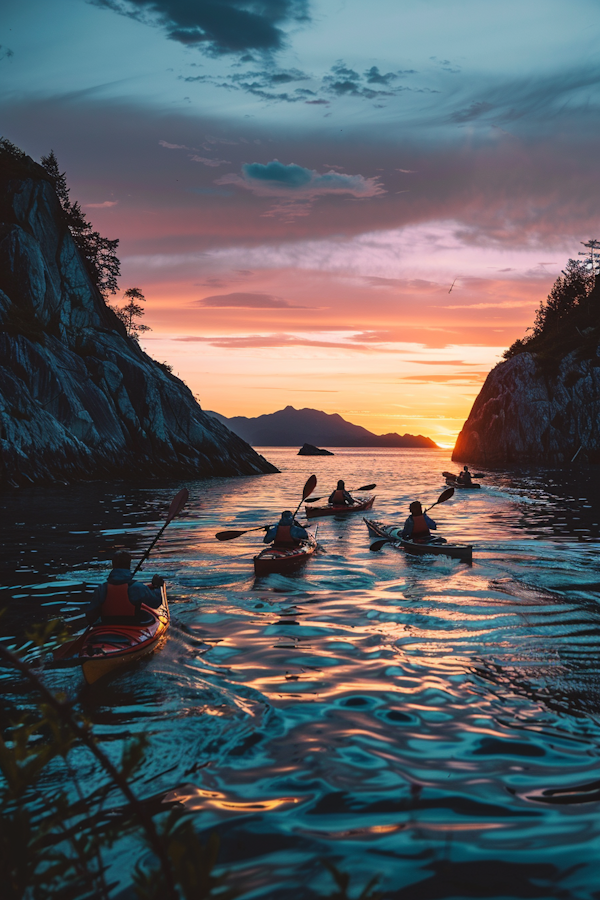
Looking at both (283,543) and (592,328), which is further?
(592,328)

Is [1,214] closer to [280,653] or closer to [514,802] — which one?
[280,653]

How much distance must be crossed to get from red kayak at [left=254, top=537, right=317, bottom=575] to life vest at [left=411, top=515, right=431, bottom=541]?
3.29 meters

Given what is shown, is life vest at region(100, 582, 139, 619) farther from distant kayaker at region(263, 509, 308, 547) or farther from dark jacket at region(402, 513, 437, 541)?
dark jacket at region(402, 513, 437, 541)

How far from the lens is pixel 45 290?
1813 inches

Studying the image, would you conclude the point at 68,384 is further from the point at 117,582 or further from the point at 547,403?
the point at 547,403

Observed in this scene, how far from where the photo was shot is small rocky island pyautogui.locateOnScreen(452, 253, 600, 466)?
7462 cm

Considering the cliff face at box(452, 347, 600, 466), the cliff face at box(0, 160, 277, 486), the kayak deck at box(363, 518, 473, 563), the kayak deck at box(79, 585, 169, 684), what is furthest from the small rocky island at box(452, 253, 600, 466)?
the kayak deck at box(79, 585, 169, 684)

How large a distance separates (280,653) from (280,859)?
15.6ft

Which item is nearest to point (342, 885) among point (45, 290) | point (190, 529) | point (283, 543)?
point (283, 543)

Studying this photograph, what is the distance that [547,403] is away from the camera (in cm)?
7900

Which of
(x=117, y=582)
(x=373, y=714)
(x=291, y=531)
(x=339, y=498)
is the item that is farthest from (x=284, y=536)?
(x=339, y=498)

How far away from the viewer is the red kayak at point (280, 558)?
50.0ft

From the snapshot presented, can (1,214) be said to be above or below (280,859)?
above

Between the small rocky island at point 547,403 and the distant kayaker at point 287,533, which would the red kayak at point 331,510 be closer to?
the distant kayaker at point 287,533
